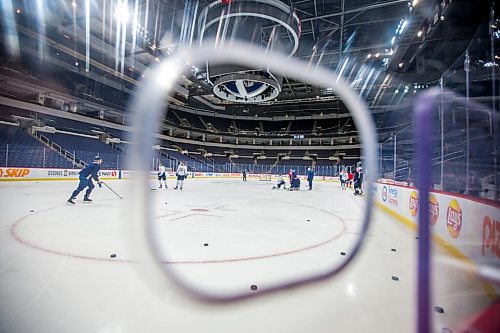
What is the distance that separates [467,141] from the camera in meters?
3.45

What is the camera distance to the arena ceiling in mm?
9000

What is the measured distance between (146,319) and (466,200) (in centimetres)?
335

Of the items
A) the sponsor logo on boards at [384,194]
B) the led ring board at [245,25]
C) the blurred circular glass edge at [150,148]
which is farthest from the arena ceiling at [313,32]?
the blurred circular glass edge at [150,148]

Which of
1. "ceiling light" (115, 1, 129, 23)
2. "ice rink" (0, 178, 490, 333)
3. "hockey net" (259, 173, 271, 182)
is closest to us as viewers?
"ice rink" (0, 178, 490, 333)

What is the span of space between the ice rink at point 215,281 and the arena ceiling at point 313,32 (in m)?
4.66

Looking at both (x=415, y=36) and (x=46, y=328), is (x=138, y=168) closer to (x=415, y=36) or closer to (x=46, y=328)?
(x=46, y=328)

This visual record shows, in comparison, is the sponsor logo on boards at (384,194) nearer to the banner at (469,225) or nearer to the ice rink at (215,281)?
the ice rink at (215,281)

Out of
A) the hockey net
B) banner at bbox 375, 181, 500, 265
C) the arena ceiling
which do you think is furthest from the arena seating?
banner at bbox 375, 181, 500, 265

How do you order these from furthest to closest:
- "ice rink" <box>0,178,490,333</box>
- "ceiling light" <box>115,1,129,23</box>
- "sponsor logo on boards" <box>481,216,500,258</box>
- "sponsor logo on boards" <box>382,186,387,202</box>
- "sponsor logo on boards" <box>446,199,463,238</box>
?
"ceiling light" <box>115,1,129,23</box>
"sponsor logo on boards" <box>382,186,387,202</box>
"sponsor logo on boards" <box>446,199,463,238</box>
"sponsor logo on boards" <box>481,216,500,258</box>
"ice rink" <box>0,178,490,333</box>

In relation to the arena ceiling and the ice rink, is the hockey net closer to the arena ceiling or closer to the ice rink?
the arena ceiling

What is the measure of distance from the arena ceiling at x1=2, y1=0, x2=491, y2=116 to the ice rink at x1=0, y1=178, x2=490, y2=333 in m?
4.66

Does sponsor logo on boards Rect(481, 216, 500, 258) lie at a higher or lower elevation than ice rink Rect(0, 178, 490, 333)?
higher

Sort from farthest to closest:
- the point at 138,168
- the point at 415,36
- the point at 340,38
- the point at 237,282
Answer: the point at 340,38 < the point at 415,36 < the point at 237,282 < the point at 138,168

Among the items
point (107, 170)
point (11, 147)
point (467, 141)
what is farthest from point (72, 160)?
point (467, 141)
